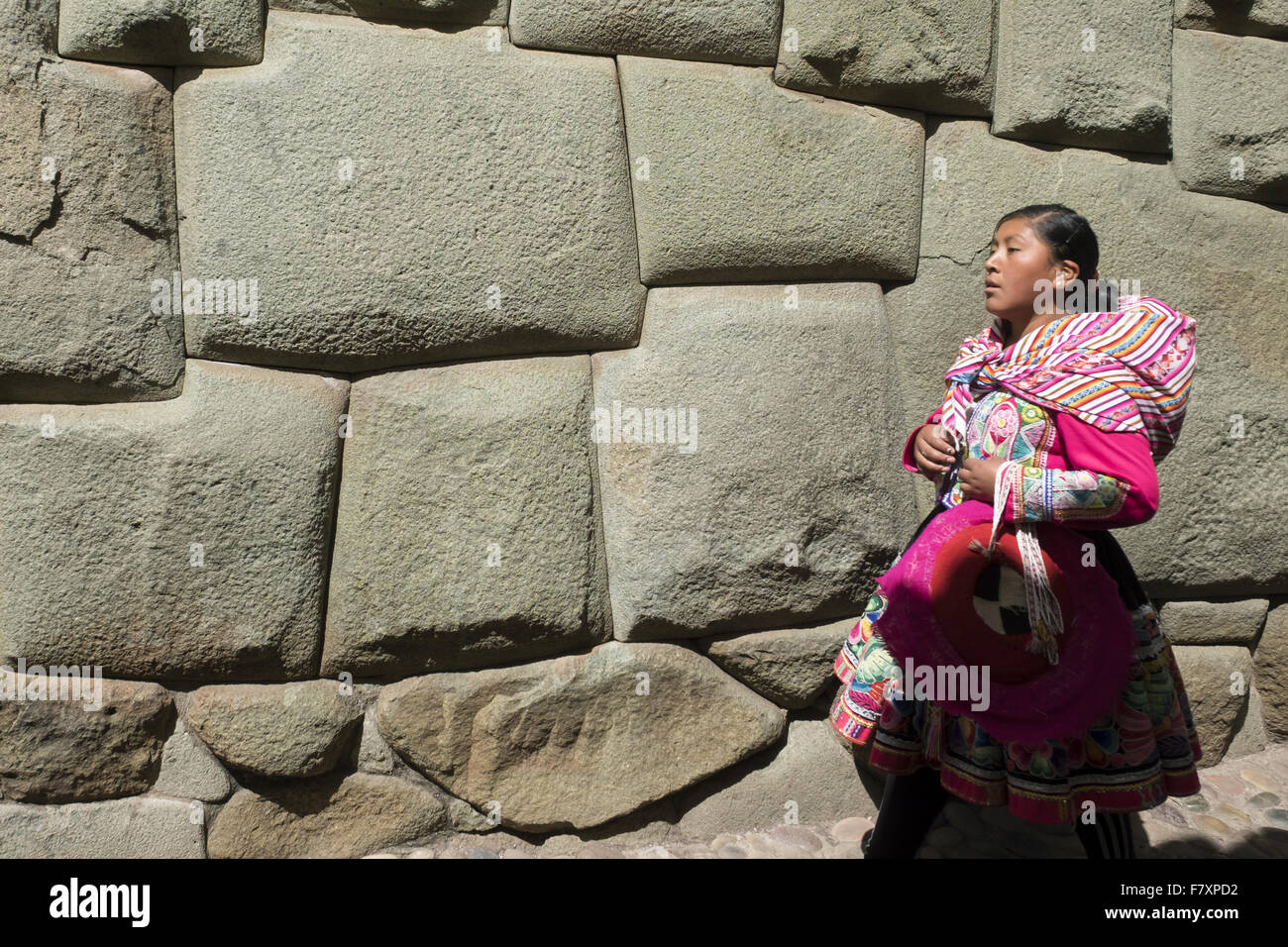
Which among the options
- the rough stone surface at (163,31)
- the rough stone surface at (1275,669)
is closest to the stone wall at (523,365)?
the rough stone surface at (163,31)

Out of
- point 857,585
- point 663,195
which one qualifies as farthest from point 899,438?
point 663,195

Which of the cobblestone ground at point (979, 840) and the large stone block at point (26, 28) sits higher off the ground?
the large stone block at point (26, 28)

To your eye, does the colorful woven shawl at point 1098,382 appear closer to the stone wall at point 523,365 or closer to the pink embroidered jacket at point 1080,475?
the pink embroidered jacket at point 1080,475

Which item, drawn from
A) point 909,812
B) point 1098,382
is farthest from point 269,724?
point 1098,382

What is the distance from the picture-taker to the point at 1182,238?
7.48ft

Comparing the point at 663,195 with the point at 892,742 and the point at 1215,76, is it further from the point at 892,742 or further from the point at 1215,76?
the point at 1215,76

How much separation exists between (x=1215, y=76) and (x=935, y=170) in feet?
2.30

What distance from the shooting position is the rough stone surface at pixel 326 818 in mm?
1970

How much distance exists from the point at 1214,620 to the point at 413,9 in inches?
86.4

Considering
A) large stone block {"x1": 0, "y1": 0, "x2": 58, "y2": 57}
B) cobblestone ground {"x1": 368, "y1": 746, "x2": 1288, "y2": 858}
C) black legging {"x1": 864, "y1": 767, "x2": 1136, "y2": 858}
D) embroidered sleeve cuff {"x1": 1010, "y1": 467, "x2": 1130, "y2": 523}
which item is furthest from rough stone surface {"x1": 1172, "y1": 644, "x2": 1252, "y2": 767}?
large stone block {"x1": 0, "y1": 0, "x2": 58, "y2": 57}

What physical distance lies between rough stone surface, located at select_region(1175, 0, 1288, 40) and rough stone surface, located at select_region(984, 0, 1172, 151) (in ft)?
0.30

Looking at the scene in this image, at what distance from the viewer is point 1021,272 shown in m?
1.75

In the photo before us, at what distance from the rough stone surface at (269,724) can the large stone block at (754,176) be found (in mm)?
1064

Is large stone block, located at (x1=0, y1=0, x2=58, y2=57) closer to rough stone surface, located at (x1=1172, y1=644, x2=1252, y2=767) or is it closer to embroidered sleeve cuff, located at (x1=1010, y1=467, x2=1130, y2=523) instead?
embroidered sleeve cuff, located at (x1=1010, y1=467, x2=1130, y2=523)
